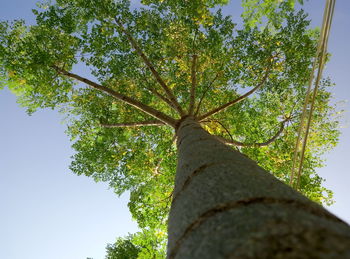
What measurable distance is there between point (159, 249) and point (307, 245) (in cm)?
788

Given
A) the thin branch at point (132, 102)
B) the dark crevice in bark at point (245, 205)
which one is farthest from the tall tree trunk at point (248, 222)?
the thin branch at point (132, 102)

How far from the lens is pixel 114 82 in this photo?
28.2ft

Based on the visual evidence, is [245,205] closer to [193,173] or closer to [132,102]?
[193,173]

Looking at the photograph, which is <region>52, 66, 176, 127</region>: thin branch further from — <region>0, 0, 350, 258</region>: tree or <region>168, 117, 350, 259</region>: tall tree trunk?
<region>168, 117, 350, 259</region>: tall tree trunk

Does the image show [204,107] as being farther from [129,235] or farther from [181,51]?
[129,235]

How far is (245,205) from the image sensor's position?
1.09 meters

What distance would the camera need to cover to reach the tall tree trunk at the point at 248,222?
75 cm

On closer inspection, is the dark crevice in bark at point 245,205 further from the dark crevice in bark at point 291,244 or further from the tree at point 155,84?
the tree at point 155,84

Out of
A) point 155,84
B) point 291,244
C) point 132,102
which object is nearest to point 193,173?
point 291,244

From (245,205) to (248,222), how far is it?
0.49 feet

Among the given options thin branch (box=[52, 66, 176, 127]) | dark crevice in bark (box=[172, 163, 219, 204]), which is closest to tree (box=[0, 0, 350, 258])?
thin branch (box=[52, 66, 176, 127])

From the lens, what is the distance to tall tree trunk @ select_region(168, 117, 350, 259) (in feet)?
2.47

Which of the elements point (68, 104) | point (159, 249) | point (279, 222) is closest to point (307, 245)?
point (279, 222)

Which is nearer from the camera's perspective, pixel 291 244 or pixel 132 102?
pixel 291 244
